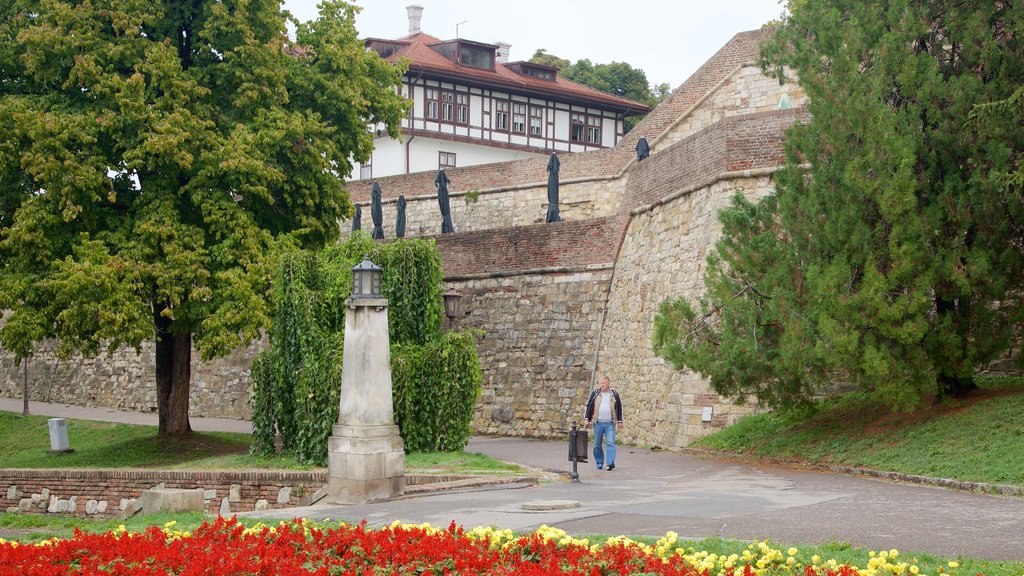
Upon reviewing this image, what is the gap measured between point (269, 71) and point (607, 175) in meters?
13.9

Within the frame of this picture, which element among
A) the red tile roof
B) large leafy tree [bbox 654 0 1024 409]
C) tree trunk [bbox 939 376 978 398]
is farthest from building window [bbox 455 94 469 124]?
tree trunk [bbox 939 376 978 398]

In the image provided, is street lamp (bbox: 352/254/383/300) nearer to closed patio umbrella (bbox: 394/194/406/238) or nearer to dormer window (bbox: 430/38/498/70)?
closed patio umbrella (bbox: 394/194/406/238)

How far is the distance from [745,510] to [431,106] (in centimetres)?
3678

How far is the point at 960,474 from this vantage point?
1343cm

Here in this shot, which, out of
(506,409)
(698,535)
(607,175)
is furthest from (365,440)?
(607,175)

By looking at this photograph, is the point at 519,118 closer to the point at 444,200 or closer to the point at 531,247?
the point at 444,200

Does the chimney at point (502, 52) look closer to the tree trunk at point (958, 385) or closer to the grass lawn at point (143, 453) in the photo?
the grass lawn at point (143, 453)

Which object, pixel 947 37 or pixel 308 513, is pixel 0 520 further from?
pixel 947 37

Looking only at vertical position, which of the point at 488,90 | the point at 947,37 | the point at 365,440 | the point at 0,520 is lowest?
the point at 0,520

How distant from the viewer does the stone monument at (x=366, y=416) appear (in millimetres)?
13773

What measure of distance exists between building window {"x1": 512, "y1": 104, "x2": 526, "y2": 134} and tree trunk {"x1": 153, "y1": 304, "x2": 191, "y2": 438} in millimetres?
27214

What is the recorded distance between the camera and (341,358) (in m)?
18.2

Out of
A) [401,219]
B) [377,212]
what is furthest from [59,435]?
[401,219]

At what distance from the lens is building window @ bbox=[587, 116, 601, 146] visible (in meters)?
50.6
